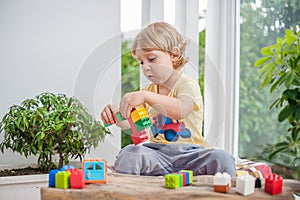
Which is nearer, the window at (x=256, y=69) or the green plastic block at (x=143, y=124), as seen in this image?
the green plastic block at (x=143, y=124)

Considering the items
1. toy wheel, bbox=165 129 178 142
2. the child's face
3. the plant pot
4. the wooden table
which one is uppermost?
the child's face

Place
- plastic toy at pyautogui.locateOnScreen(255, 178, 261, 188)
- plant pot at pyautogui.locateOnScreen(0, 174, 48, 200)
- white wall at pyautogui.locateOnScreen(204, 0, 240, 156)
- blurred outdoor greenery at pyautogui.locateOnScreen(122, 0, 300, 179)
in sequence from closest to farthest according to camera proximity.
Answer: plastic toy at pyautogui.locateOnScreen(255, 178, 261, 188), plant pot at pyautogui.locateOnScreen(0, 174, 48, 200), blurred outdoor greenery at pyautogui.locateOnScreen(122, 0, 300, 179), white wall at pyautogui.locateOnScreen(204, 0, 240, 156)

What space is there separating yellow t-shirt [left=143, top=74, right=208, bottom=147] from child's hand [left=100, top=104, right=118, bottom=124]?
105 mm

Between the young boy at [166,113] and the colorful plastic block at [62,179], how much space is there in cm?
27

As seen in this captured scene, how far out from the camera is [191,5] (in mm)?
2199

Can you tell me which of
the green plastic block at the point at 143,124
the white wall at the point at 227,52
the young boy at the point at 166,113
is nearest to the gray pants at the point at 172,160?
the young boy at the point at 166,113

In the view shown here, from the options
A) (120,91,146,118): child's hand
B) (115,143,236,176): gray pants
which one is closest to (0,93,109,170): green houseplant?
(115,143,236,176): gray pants

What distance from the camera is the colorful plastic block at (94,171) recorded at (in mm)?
1229

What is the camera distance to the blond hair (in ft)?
4.63

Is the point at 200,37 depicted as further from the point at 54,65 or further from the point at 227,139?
the point at 54,65

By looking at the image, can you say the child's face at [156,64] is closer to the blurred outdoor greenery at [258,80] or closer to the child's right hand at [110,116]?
the child's right hand at [110,116]

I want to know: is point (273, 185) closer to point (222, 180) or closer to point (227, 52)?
point (222, 180)

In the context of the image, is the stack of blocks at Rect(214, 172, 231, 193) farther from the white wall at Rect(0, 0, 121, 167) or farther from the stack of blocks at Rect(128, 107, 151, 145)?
the white wall at Rect(0, 0, 121, 167)

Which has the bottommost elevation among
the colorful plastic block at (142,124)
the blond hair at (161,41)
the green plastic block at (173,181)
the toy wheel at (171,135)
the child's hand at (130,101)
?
the green plastic block at (173,181)
